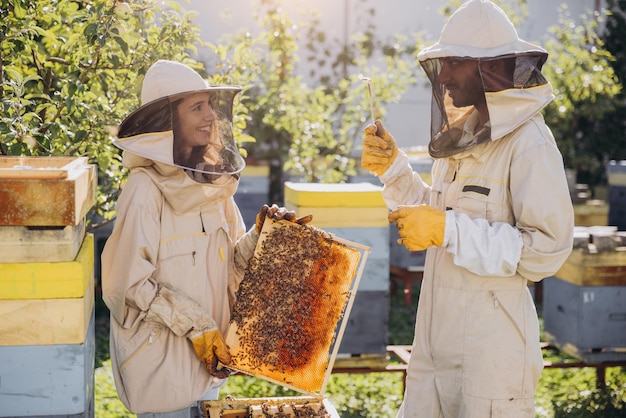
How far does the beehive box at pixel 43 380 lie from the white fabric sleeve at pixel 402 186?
1341mm

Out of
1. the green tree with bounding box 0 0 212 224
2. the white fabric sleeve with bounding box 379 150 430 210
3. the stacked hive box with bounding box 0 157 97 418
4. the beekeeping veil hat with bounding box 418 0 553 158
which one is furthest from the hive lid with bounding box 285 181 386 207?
the stacked hive box with bounding box 0 157 97 418

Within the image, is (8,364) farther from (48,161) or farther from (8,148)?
(8,148)

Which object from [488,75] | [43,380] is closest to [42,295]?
[43,380]

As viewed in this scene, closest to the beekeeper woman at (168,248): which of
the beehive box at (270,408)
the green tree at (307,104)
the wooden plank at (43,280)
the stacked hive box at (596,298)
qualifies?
the beehive box at (270,408)

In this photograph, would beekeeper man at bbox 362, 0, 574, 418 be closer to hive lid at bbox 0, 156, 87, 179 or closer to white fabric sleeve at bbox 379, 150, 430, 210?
white fabric sleeve at bbox 379, 150, 430, 210

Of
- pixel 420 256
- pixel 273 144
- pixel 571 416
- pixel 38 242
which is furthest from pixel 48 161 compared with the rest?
pixel 273 144

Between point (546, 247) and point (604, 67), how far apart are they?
7.84m

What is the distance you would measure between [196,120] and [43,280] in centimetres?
79

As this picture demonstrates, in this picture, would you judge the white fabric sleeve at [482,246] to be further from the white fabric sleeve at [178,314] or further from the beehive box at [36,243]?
the beehive box at [36,243]

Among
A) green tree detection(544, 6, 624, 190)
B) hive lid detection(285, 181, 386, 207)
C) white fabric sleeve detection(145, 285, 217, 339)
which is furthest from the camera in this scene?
green tree detection(544, 6, 624, 190)

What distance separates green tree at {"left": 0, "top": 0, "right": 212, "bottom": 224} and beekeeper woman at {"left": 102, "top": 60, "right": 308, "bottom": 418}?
631 millimetres

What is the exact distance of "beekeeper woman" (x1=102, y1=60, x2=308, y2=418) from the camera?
104 inches

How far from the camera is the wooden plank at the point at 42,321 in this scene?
236 cm

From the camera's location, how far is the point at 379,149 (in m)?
3.06
